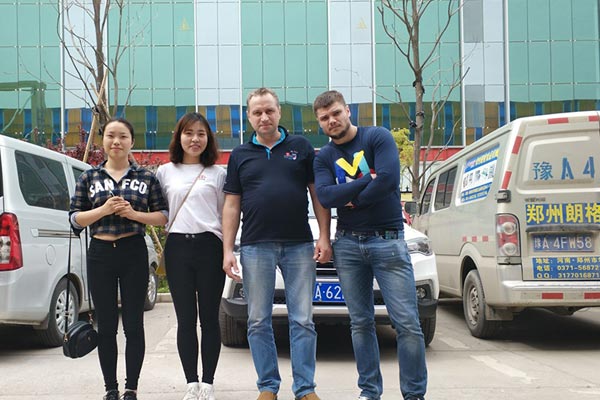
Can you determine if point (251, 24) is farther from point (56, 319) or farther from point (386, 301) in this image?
point (386, 301)

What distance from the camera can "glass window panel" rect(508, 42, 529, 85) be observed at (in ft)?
95.6

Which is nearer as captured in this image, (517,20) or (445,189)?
(445,189)

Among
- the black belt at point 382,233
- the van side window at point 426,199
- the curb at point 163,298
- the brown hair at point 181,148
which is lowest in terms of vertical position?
the curb at point 163,298

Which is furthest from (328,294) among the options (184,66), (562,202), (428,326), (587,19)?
(587,19)

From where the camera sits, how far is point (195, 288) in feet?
12.3

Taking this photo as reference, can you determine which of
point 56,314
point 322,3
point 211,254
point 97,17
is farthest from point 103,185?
point 322,3

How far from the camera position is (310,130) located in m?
29.2

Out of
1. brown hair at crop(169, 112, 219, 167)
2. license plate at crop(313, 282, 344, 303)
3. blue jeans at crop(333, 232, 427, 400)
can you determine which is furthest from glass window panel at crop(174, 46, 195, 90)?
blue jeans at crop(333, 232, 427, 400)

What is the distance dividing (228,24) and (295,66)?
3.69 metres

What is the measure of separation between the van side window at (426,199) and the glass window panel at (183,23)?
2281 centimetres

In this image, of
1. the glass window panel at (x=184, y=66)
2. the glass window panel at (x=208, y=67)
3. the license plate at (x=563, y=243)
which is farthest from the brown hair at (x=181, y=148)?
the glass window panel at (x=184, y=66)

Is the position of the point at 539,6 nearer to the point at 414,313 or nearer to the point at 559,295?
the point at 559,295

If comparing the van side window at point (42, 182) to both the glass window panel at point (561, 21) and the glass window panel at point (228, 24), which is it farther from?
the glass window panel at point (561, 21)

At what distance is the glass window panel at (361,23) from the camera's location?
95.0 ft
